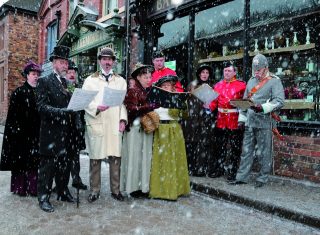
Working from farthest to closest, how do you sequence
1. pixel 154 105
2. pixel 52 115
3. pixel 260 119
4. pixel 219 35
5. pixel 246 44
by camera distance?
pixel 219 35, pixel 246 44, pixel 260 119, pixel 154 105, pixel 52 115

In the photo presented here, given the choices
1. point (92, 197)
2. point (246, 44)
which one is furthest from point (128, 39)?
point (92, 197)

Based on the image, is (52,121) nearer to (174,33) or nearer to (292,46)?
(292,46)

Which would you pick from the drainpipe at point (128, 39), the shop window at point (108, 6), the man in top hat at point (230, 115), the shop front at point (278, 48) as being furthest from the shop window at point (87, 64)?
the man in top hat at point (230, 115)

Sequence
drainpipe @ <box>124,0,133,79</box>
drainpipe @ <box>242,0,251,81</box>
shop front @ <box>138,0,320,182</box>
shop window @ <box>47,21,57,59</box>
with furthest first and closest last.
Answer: shop window @ <box>47,21,57,59</box>
drainpipe @ <box>124,0,133,79</box>
drainpipe @ <box>242,0,251,81</box>
shop front @ <box>138,0,320,182</box>

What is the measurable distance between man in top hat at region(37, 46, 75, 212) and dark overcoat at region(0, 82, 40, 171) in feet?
2.00

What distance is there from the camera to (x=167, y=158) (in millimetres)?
5066

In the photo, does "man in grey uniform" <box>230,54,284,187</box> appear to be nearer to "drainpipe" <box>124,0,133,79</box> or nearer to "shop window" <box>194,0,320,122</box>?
"shop window" <box>194,0,320,122</box>

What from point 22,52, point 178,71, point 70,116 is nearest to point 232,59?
point 178,71

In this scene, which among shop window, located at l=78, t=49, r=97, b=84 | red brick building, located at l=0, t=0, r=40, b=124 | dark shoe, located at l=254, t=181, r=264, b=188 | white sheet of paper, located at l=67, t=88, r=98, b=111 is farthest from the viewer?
red brick building, located at l=0, t=0, r=40, b=124

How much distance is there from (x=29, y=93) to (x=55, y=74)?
0.71 meters

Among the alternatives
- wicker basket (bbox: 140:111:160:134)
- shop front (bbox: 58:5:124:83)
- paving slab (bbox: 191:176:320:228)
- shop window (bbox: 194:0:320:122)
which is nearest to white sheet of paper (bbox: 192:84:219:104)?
wicker basket (bbox: 140:111:160:134)

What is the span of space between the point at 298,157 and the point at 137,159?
287 centimetres

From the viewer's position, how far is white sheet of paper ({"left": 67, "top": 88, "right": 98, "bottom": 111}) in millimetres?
4141

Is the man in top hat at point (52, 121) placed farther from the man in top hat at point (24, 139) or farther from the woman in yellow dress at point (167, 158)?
A: the woman in yellow dress at point (167, 158)
